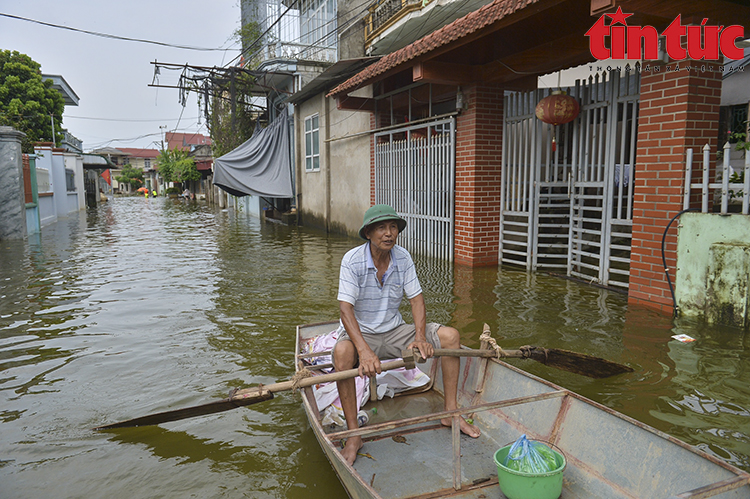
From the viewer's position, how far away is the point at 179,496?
3018 mm

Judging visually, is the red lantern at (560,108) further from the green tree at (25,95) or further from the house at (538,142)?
the green tree at (25,95)

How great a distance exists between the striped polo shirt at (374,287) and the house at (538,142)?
3.60m

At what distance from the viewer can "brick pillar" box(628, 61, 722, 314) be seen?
5582 mm

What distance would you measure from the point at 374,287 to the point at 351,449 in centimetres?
111

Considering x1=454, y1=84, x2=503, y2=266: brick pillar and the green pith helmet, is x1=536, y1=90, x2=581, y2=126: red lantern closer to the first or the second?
x1=454, y1=84, x2=503, y2=266: brick pillar

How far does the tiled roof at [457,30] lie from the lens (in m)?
6.10

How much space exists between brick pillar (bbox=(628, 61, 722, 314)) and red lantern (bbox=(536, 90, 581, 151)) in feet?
4.16

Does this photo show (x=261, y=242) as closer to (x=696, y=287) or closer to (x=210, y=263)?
(x=210, y=263)

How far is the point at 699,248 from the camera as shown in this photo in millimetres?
5496

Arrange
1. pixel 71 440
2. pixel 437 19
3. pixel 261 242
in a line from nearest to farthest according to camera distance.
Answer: pixel 71 440
pixel 437 19
pixel 261 242

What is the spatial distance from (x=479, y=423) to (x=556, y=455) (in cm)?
91

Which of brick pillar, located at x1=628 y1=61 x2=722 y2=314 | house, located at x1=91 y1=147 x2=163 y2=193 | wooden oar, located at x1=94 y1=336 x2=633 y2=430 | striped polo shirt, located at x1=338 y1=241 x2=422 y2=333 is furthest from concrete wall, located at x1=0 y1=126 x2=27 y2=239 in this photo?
house, located at x1=91 y1=147 x2=163 y2=193

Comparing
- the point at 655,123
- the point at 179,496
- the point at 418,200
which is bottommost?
the point at 179,496

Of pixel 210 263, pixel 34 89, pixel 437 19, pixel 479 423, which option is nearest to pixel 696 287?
pixel 479 423
